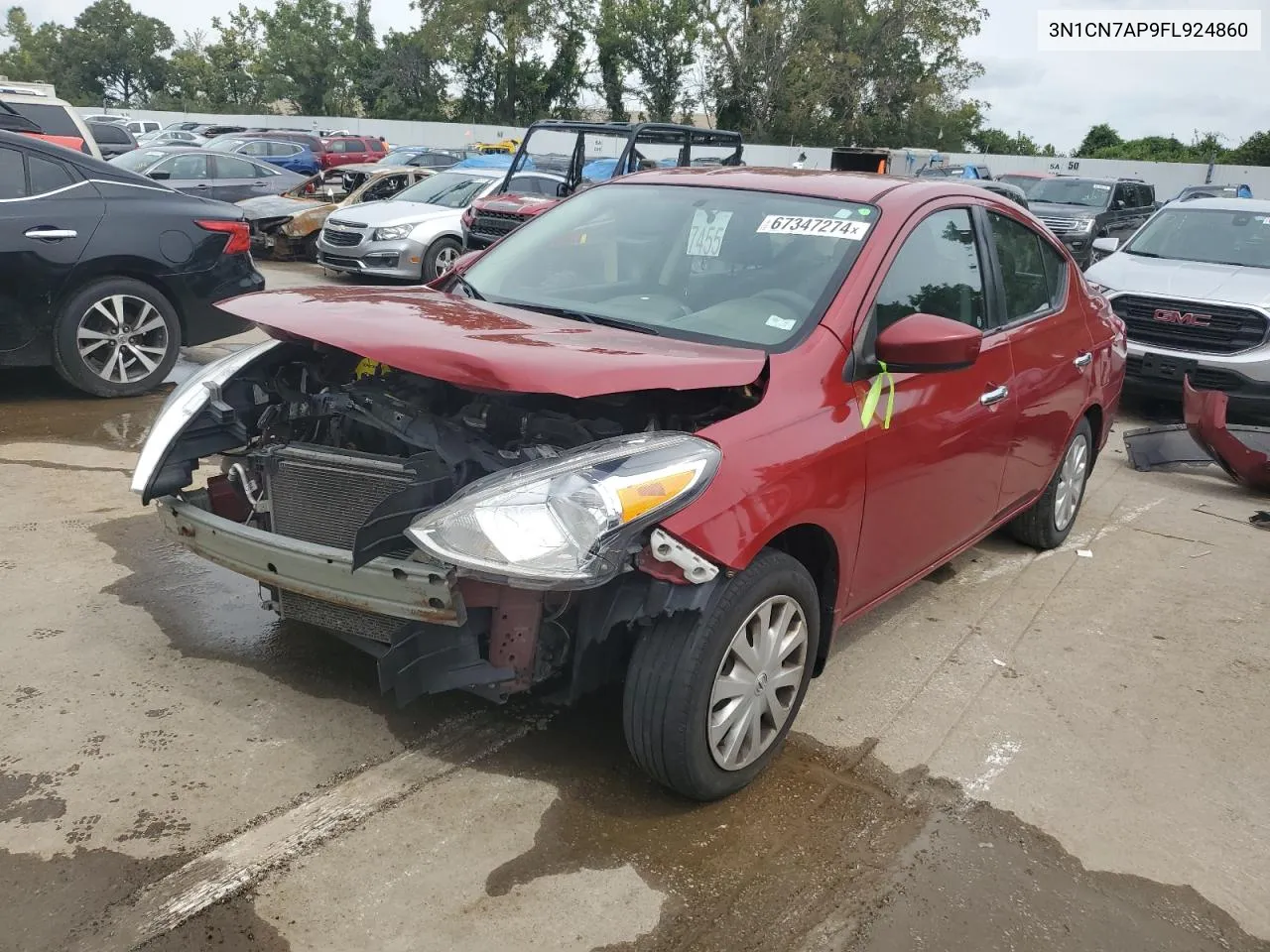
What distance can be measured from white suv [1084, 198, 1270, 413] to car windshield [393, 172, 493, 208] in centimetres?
830

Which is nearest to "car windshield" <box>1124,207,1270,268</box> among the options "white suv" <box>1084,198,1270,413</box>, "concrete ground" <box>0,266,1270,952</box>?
"white suv" <box>1084,198,1270,413</box>

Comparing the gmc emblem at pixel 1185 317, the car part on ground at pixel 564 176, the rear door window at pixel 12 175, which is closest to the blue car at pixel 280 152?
the car part on ground at pixel 564 176

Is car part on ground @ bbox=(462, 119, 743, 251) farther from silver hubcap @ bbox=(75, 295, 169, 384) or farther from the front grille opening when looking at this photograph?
silver hubcap @ bbox=(75, 295, 169, 384)

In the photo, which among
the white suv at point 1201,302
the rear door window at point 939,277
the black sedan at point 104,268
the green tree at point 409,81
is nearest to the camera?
the rear door window at point 939,277

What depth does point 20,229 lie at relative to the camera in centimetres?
627

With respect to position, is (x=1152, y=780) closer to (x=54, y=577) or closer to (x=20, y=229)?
(x=54, y=577)

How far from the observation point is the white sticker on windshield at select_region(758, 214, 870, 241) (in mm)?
3607

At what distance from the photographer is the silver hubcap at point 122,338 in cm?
668

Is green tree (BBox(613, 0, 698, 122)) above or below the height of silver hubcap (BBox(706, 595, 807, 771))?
above

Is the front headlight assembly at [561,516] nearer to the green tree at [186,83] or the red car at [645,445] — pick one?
the red car at [645,445]

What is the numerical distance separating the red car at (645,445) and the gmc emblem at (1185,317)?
4845 millimetres

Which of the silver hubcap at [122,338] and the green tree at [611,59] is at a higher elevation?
the green tree at [611,59]

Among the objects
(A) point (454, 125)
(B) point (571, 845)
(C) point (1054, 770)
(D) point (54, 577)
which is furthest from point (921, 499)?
(A) point (454, 125)

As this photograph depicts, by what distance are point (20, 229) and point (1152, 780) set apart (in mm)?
6590
